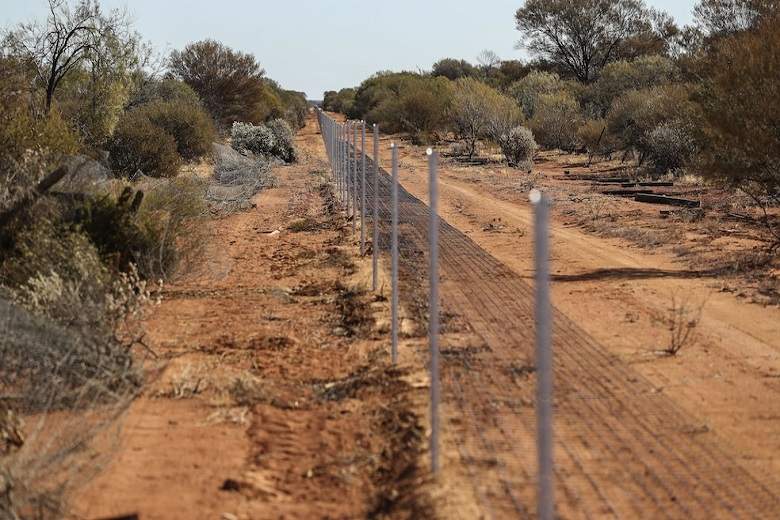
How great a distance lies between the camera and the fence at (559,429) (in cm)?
552

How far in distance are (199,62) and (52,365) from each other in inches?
1896

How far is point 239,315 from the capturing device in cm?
1144

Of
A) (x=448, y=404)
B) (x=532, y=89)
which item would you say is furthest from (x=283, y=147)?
(x=448, y=404)

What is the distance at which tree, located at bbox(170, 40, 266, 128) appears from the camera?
175ft

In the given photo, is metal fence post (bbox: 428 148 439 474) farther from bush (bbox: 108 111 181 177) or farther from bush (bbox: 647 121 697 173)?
bush (bbox: 647 121 697 173)

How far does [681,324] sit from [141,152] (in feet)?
58.4

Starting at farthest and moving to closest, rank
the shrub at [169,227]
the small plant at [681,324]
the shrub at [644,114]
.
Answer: the shrub at [644,114]
the shrub at [169,227]
the small plant at [681,324]

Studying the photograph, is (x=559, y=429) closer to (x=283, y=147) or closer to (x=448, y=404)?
(x=448, y=404)

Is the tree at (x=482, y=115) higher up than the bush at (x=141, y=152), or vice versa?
the tree at (x=482, y=115)

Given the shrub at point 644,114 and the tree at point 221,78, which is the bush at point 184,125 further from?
the tree at point 221,78

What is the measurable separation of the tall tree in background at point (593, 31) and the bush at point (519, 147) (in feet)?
98.4

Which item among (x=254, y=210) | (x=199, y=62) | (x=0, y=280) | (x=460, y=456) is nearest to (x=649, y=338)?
(x=460, y=456)

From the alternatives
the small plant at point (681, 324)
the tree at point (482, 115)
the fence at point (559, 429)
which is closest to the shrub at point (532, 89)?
the tree at point (482, 115)

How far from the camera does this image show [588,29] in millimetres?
69000
